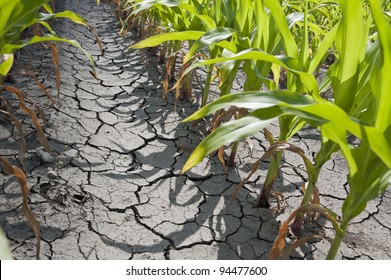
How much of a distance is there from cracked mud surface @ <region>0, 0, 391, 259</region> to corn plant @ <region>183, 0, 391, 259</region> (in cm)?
40

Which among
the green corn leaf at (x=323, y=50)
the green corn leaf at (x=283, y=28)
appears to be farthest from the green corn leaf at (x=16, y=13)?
the green corn leaf at (x=323, y=50)

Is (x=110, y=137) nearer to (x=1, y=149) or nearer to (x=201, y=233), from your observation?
(x=1, y=149)

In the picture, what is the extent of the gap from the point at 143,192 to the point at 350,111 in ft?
2.79

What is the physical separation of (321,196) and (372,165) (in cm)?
80

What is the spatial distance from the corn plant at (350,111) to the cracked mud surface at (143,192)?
396mm

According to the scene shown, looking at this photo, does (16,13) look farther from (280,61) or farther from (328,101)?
(328,101)

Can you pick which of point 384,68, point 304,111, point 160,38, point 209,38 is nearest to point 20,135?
point 160,38

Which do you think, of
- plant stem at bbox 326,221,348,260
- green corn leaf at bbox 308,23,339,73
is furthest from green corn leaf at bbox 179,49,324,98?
plant stem at bbox 326,221,348,260

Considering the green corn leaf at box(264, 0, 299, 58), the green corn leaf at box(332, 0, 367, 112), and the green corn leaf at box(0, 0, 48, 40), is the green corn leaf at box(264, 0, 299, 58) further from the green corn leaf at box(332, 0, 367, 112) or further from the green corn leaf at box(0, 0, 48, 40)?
the green corn leaf at box(0, 0, 48, 40)

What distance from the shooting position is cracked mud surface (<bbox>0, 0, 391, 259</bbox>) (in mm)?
1353

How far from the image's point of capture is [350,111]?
1.08 metres

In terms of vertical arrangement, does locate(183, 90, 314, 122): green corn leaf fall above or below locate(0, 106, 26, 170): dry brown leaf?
above

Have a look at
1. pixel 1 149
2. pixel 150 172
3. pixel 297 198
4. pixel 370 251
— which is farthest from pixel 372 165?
pixel 1 149

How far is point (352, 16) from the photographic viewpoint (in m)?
0.96
